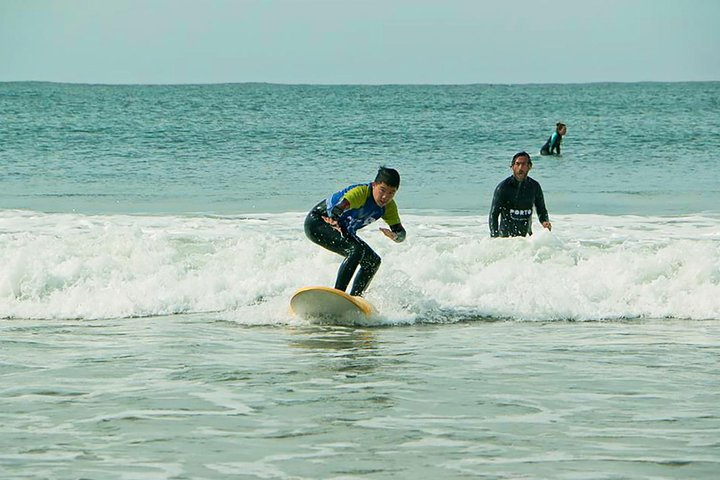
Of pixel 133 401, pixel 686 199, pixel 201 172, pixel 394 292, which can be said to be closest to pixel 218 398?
pixel 133 401

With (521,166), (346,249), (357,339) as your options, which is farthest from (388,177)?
(521,166)

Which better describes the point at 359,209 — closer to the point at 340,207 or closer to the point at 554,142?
the point at 340,207

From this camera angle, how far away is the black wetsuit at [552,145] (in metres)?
35.4

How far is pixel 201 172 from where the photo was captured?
2927 cm

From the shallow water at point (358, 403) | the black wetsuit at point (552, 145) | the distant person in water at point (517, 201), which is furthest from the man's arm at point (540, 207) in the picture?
the black wetsuit at point (552, 145)

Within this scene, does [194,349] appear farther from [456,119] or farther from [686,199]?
[456,119]

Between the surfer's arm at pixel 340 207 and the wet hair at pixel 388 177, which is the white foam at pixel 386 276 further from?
the wet hair at pixel 388 177

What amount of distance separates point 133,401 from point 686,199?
673 inches

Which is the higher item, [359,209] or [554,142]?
[554,142]

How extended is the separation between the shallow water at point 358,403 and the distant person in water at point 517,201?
217cm

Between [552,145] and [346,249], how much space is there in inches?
1029

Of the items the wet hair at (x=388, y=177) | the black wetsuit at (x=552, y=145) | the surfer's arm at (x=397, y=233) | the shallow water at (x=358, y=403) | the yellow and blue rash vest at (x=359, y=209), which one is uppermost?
the black wetsuit at (x=552, y=145)

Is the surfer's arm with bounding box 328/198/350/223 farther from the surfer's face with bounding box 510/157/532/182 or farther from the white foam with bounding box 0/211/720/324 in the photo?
the surfer's face with bounding box 510/157/532/182

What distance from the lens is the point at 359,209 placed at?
33.9 ft
